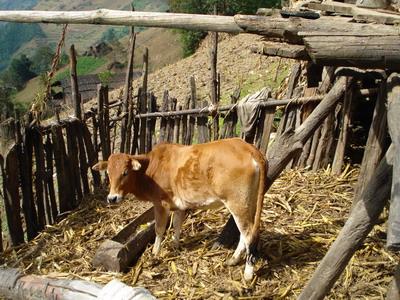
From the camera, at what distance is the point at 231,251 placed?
5969 millimetres

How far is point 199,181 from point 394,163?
272 cm

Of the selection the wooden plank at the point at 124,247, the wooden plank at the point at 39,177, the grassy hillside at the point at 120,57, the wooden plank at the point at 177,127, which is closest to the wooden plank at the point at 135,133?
the wooden plank at the point at 177,127

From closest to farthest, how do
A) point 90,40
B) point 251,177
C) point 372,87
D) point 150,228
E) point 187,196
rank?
point 251,177
point 187,196
point 150,228
point 372,87
point 90,40

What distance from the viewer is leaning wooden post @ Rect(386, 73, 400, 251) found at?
9.37 ft

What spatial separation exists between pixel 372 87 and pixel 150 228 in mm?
3766

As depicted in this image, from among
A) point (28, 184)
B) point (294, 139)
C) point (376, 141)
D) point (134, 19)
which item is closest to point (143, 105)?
point (28, 184)

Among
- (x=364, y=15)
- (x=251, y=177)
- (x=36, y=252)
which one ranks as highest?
(x=364, y=15)

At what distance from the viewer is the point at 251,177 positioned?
528 centimetres

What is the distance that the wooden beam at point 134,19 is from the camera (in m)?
3.76

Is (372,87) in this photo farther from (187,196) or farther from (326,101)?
(187,196)

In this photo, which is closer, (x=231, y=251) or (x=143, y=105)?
(x=231, y=251)

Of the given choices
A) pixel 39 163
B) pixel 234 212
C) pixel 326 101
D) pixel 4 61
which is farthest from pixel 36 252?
pixel 4 61

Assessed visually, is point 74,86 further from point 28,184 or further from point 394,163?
point 394,163

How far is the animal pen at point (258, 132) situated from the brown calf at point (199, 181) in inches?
11.0
